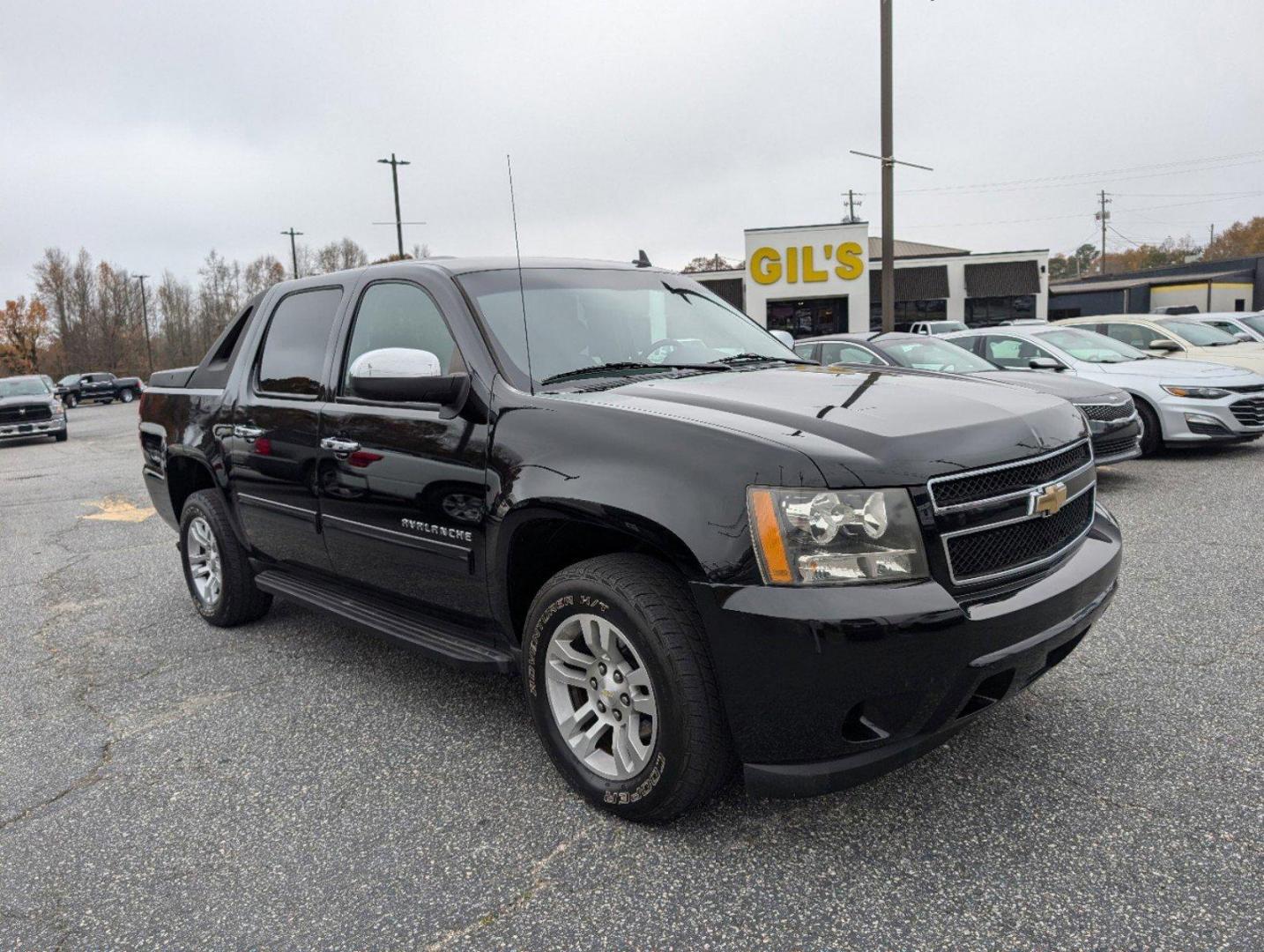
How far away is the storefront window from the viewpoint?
135 feet

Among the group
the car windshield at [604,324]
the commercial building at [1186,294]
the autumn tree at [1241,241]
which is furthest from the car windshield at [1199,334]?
the autumn tree at [1241,241]

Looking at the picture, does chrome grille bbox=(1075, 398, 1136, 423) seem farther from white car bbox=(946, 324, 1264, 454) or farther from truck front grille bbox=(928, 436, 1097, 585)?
truck front grille bbox=(928, 436, 1097, 585)

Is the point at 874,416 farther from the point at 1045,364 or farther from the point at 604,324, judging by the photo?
the point at 1045,364

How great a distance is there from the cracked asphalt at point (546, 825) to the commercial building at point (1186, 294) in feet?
155

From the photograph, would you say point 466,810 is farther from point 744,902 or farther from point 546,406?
point 546,406

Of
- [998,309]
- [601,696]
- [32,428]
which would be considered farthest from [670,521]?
[998,309]

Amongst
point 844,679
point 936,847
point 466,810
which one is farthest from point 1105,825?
point 466,810

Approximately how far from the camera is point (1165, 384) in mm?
9430

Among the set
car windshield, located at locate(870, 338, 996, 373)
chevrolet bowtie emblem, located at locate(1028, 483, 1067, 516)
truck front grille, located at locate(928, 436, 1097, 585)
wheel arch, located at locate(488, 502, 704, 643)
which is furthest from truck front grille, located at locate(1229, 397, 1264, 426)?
wheel arch, located at locate(488, 502, 704, 643)

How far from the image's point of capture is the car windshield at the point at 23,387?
70.1 feet

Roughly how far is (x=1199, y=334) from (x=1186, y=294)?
132 ft

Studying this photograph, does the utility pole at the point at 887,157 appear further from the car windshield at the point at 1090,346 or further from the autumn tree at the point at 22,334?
the autumn tree at the point at 22,334

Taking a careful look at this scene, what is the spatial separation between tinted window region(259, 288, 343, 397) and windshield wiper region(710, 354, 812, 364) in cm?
174

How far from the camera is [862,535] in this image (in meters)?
2.35
